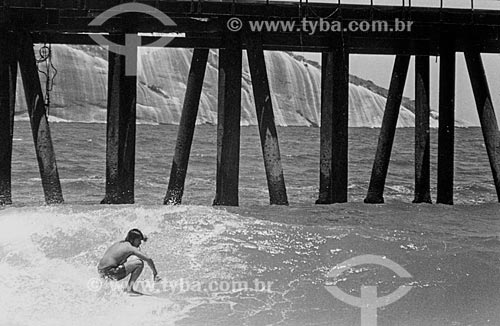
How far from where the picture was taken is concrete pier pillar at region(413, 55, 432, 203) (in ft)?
56.9

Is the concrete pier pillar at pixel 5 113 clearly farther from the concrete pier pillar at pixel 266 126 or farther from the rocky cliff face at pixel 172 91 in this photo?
the rocky cliff face at pixel 172 91

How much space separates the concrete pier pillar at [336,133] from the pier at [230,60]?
2cm

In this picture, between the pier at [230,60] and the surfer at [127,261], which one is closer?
the surfer at [127,261]

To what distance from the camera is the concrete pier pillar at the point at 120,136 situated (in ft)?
49.1

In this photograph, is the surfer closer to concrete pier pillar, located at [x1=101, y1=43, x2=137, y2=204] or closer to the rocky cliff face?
concrete pier pillar, located at [x1=101, y1=43, x2=137, y2=204]

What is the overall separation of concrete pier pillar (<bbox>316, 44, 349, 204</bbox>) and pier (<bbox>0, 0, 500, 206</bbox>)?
0.8 inches

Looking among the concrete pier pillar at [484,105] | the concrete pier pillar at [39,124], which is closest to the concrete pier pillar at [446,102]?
the concrete pier pillar at [484,105]

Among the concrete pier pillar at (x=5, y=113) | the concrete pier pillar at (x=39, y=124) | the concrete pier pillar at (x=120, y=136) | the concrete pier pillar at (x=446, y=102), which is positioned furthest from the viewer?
the concrete pier pillar at (x=446, y=102)

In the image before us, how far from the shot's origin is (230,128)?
1545cm

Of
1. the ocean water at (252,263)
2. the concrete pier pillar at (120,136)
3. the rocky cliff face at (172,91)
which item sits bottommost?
the ocean water at (252,263)

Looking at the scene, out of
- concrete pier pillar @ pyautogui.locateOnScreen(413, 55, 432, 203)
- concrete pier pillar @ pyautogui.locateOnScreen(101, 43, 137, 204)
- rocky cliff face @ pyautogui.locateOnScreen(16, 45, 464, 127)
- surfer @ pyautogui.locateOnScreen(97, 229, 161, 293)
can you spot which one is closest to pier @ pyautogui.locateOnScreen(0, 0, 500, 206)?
concrete pier pillar @ pyautogui.locateOnScreen(101, 43, 137, 204)

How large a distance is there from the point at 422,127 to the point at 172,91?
116675 millimetres

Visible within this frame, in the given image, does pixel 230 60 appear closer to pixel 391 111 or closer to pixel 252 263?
pixel 391 111

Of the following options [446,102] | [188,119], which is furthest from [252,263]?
[446,102]
